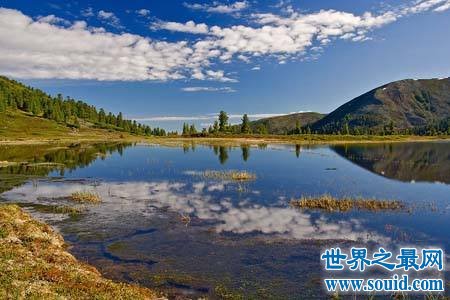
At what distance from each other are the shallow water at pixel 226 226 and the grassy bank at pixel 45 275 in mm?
2498

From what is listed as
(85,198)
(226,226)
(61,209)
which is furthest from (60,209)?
(226,226)

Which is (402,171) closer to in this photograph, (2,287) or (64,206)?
(64,206)

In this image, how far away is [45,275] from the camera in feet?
70.4

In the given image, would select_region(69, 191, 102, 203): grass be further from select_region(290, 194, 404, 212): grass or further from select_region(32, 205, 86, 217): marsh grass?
select_region(290, 194, 404, 212): grass

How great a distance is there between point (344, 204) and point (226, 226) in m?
17.2

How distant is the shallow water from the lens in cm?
2602

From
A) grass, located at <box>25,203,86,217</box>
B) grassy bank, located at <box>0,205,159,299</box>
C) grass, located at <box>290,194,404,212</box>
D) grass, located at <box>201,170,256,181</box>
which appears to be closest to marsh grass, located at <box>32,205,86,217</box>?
grass, located at <box>25,203,86,217</box>

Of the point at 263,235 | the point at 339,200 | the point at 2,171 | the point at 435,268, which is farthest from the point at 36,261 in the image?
the point at 2,171

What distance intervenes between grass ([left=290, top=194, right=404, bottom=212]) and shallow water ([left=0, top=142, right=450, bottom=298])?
182cm

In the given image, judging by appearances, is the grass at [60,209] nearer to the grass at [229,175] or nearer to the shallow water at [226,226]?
the shallow water at [226,226]

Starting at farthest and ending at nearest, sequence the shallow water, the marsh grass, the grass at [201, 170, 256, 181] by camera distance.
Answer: the grass at [201, 170, 256, 181], the marsh grass, the shallow water

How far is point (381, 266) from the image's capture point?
27.8 metres

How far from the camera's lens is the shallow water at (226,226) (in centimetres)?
2602

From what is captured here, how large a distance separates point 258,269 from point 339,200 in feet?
81.2
